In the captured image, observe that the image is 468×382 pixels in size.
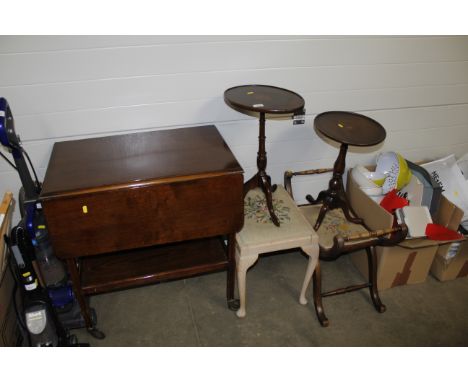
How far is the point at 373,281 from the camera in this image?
7.45ft

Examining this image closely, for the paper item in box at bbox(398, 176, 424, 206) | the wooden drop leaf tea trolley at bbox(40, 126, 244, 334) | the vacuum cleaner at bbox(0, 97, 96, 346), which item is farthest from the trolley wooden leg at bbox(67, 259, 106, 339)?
the paper item in box at bbox(398, 176, 424, 206)

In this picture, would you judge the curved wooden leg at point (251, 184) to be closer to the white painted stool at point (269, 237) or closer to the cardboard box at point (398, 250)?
the white painted stool at point (269, 237)

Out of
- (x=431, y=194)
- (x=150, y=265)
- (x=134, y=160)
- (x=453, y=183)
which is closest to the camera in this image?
(x=134, y=160)

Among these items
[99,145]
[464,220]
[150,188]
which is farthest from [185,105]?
[464,220]

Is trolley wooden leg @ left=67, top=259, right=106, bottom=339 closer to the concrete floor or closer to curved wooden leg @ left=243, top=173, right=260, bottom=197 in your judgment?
the concrete floor

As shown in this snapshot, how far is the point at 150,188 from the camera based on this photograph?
1604 mm

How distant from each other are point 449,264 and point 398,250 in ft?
1.46

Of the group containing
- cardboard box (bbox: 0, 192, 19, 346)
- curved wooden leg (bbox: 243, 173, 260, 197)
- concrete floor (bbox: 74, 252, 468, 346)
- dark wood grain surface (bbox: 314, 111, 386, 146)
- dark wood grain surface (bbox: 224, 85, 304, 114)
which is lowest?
concrete floor (bbox: 74, 252, 468, 346)

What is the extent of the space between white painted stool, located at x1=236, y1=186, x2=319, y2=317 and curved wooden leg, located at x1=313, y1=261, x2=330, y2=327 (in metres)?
0.04

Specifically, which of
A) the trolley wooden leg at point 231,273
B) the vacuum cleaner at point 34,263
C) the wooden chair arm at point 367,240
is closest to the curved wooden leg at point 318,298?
the wooden chair arm at point 367,240

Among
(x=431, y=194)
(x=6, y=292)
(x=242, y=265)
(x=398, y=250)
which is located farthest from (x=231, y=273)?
(x=431, y=194)

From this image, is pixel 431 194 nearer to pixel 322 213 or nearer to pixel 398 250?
pixel 398 250

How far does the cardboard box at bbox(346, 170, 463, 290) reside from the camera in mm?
2209

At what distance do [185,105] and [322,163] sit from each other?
3.46 feet
